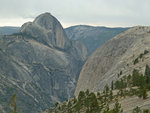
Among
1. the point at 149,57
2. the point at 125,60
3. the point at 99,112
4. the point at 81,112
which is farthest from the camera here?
the point at 125,60

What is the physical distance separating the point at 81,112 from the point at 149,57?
189ft

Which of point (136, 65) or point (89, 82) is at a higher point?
point (136, 65)

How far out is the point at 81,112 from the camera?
76062 millimetres

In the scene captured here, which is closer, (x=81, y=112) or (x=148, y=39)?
(x=81, y=112)

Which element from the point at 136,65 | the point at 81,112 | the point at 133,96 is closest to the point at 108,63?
the point at 136,65

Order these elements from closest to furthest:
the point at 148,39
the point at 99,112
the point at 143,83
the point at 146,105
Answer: the point at 146,105
the point at 99,112
the point at 143,83
the point at 148,39

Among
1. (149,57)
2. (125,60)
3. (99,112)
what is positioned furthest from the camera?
(125,60)

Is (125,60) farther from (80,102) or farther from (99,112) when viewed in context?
(99,112)

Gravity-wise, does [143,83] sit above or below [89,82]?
above

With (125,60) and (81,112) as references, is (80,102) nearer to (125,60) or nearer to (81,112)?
(81,112)

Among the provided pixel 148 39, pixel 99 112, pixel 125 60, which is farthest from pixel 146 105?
pixel 148 39

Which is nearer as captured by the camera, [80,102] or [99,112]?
[99,112]

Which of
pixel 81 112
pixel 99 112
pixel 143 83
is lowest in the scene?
pixel 81 112

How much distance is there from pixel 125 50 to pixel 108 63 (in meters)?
14.7
